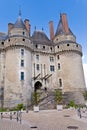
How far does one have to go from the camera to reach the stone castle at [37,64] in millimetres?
32622

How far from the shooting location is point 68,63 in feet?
124

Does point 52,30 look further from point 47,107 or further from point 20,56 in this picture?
point 47,107

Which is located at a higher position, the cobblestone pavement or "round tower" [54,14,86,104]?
"round tower" [54,14,86,104]

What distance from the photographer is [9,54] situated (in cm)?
3447

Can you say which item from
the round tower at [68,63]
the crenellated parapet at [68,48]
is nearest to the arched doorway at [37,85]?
the round tower at [68,63]

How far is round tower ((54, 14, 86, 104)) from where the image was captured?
3656 centimetres

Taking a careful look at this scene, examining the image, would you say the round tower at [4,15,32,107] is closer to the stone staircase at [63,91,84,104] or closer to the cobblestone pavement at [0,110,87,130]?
the stone staircase at [63,91,84,104]

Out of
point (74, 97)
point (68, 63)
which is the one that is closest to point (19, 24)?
point (68, 63)

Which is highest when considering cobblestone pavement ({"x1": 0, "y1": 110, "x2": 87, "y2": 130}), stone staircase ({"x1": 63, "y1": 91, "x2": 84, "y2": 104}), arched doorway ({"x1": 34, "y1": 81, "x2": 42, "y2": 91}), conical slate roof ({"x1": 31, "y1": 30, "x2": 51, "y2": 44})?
conical slate roof ({"x1": 31, "y1": 30, "x2": 51, "y2": 44})

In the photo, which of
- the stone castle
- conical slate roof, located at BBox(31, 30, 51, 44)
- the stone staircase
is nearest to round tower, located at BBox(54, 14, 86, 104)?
the stone castle

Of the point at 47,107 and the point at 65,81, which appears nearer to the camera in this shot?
the point at 47,107

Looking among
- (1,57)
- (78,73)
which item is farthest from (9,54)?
(78,73)

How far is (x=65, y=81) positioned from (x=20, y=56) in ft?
37.2

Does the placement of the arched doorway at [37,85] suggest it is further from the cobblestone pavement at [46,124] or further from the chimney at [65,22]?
the cobblestone pavement at [46,124]
